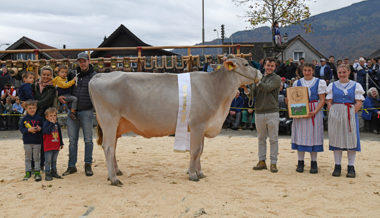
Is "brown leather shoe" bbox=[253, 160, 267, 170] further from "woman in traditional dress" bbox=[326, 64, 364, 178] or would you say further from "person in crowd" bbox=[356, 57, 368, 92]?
"person in crowd" bbox=[356, 57, 368, 92]

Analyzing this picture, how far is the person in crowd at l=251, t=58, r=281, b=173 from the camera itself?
5.55 m

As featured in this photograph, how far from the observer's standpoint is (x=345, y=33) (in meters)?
118

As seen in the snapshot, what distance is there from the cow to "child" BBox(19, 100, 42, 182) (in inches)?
40.6

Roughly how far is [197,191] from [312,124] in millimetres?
2515

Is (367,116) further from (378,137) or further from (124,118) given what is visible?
(124,118)

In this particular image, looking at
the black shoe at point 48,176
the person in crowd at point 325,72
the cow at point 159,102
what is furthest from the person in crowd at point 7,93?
the person in crowd at point 325,72

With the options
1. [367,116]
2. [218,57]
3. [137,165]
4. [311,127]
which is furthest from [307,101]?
[367,116]

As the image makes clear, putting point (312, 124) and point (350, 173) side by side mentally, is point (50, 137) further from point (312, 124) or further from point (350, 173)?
point (350, 173)

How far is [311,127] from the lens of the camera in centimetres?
545

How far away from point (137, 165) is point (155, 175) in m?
0.90

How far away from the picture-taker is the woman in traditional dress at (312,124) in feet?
17.7

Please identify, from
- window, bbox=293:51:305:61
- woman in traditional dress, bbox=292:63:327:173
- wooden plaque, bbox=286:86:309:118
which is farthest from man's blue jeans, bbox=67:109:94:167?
window, bbox=293:51:305:61

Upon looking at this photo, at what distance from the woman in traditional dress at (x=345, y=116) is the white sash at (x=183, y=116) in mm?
2512

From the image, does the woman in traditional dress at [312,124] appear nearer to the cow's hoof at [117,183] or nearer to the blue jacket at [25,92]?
the cow's hoof at [117,183]
